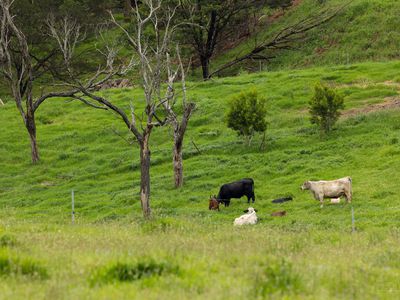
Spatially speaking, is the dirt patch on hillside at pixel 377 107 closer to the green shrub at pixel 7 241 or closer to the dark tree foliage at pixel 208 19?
the dark tree foliage at pixel 208 19

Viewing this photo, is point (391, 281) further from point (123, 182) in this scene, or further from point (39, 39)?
point (39, 39)

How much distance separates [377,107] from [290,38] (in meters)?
22.2

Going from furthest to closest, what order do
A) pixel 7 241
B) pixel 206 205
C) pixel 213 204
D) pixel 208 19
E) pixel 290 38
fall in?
pixel 290 38
pixel 208 19
pixel 206 205
pixel 213 204
pixel 7 241

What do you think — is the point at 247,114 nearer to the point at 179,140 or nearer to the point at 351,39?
the point at 179,140

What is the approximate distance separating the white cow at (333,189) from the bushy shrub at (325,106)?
9.37 metres

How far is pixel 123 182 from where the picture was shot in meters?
31.5

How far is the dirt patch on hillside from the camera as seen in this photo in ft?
118

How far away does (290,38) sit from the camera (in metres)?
57.5

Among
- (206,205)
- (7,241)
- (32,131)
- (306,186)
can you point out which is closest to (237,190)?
(206,205)

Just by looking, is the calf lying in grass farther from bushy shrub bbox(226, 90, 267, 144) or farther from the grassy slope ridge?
the grassy slope ridge

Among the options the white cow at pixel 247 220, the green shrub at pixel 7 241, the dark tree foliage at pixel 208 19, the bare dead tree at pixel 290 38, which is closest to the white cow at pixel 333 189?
the white cow at pixel 247 220

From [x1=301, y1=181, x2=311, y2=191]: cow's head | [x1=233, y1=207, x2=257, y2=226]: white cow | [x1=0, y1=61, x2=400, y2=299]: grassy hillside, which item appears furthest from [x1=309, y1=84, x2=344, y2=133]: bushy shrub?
[x1=233, y1=207, x2=257, y2=226]: white cow

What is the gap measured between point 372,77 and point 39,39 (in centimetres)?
3099

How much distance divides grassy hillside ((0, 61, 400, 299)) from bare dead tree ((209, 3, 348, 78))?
25.3 feet
